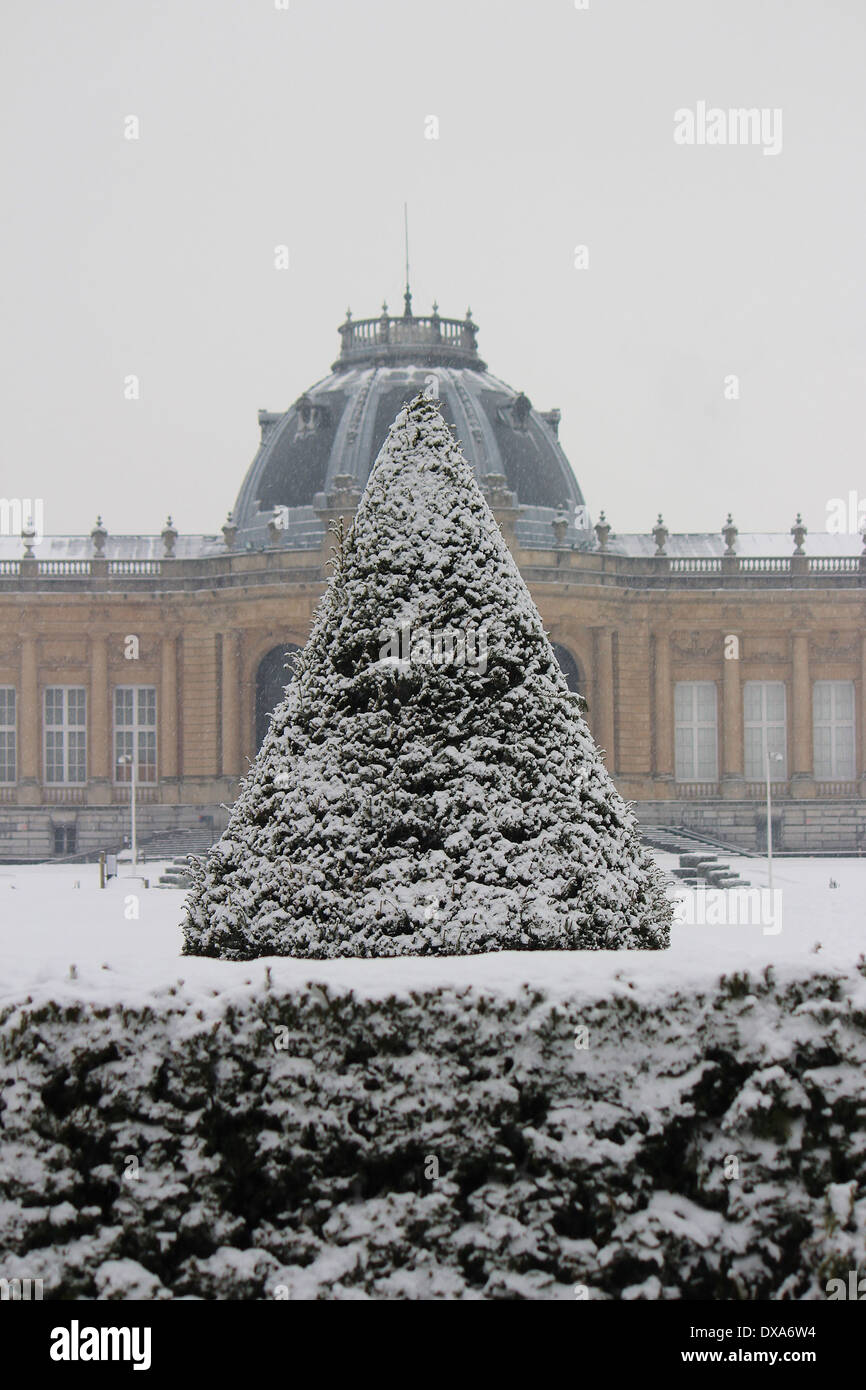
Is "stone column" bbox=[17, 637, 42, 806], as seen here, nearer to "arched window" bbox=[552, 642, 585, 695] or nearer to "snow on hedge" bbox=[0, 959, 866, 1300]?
"arched window" bbox=[552, 642, 585, 695]

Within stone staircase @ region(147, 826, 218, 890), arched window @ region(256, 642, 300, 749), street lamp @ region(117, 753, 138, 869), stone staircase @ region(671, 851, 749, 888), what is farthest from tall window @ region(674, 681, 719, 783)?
street lamp @ region(117, 753, 138, 869)

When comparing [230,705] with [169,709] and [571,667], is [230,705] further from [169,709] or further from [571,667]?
[571,667]

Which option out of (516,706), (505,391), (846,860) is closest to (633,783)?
(846,860)

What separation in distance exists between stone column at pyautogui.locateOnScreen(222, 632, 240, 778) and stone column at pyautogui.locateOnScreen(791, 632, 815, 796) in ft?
55.8

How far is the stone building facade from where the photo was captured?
4944 cm

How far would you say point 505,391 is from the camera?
52562mm

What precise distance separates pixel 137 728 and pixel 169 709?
119 cm

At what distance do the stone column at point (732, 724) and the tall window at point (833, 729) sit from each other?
2454 mm

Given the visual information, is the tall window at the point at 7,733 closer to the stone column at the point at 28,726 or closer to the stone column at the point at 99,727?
the stone column at the point at 28,726

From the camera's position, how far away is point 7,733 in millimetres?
50812

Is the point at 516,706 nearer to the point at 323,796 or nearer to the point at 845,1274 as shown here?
the point at 323,796

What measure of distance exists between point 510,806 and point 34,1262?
3259mm

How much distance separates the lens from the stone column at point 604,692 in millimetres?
49750
